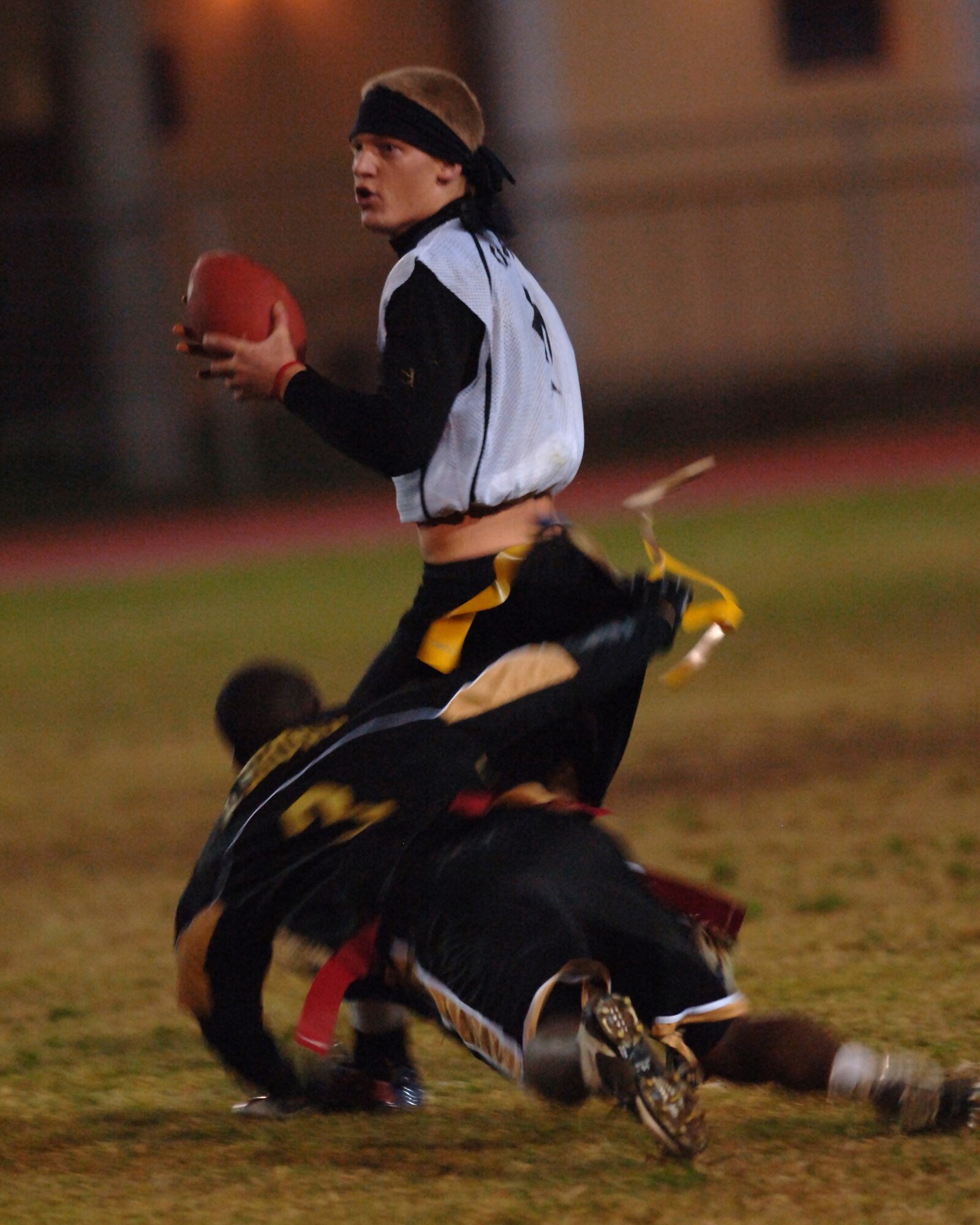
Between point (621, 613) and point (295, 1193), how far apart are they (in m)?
1.22

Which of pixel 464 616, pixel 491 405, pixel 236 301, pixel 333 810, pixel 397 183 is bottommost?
pixel 333 810

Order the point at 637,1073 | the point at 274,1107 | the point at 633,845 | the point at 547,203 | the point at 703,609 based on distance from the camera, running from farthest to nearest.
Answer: the point at 547,203, the point at 633,845, the point at 274,1107, the point at 703,609, the point at 637,1073

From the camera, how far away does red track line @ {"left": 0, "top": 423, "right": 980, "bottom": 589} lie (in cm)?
1755

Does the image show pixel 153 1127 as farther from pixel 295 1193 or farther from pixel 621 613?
pixel 621 613

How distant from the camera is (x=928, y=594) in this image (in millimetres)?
12086

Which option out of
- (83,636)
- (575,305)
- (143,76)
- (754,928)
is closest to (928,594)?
(83,636)

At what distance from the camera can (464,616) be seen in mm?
3838

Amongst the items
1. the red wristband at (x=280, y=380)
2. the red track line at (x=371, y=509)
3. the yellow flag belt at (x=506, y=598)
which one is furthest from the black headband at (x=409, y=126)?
the red track line at (x=371, y=509)

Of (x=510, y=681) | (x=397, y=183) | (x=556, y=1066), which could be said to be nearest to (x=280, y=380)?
(x=397, y=183)

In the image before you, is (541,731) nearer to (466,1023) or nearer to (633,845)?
(466,1023)

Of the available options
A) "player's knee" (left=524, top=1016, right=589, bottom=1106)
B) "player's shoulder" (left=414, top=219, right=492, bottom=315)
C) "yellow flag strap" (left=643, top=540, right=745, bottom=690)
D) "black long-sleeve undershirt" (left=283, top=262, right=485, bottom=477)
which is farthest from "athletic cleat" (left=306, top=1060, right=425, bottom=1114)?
"player's shoulder" (left=414, top=219, right=492, bottom=315)

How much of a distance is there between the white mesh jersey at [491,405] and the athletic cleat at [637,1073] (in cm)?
102

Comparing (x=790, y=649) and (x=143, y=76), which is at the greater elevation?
(x=143, y=76)

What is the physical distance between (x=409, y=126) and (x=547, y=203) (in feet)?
62.1
